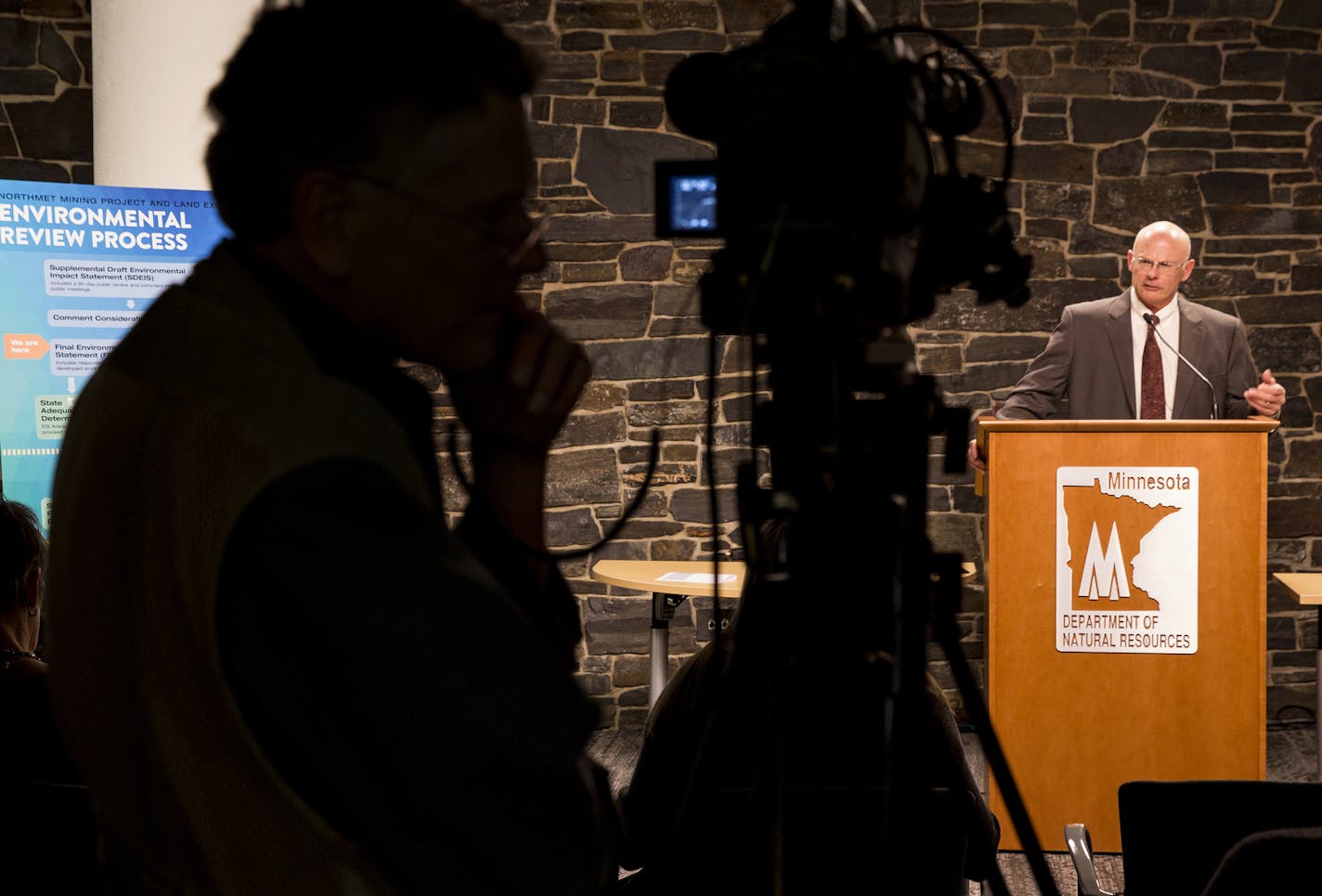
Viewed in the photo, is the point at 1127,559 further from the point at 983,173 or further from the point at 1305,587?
the point at 983,173

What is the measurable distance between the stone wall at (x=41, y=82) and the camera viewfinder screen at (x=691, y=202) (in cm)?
513

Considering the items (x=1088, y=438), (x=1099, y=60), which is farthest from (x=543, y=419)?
(x=1099, y=60)

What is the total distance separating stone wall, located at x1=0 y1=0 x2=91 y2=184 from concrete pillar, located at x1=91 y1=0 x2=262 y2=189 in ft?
7.20

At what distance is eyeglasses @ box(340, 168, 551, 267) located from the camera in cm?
63

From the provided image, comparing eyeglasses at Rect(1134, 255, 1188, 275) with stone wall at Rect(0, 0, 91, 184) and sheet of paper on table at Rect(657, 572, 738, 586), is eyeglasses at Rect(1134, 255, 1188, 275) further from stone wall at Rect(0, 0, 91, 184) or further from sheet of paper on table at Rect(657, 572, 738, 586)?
stone wall at Rect(0, 0, 91, 184)

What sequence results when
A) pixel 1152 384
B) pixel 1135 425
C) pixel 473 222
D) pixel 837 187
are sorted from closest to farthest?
pixel 473 222
pixel 837 187
pixel 1135 425
pixel 1152 384

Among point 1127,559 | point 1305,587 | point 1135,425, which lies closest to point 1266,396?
point 1305,587

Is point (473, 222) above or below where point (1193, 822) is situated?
above

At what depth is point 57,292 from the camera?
11.7ft

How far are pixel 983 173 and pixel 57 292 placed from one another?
12.1 feet

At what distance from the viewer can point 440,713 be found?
566 millimetres

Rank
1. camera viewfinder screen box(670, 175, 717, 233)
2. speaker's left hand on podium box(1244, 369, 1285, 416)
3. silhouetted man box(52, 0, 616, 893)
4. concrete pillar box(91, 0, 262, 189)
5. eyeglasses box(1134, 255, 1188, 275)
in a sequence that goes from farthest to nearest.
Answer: eyeglasses box(1134, 255, 1188, 275) → speaker's left hand on podium box(1244, 369, 1285, 416) → concrete pillar box(91, 0, 262, 189) → camera viewfinder screen box(670, 175, 717, 233) → silhouetted man box(52, 0, 616, 893)

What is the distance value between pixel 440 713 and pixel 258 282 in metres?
0.25

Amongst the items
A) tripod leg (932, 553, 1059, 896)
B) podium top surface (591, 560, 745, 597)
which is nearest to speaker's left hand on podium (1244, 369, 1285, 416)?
podium top surface (591, 560, 745, 597)
